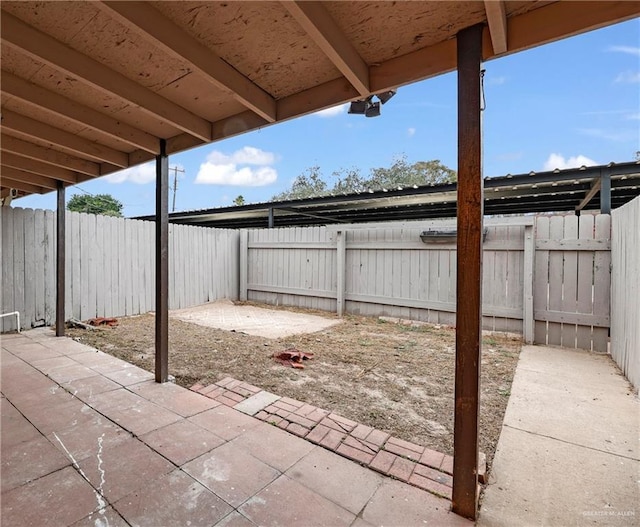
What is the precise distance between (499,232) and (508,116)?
1128 inches

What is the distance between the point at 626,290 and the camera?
296 cm

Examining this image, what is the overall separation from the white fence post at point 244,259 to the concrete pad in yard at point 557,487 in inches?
259

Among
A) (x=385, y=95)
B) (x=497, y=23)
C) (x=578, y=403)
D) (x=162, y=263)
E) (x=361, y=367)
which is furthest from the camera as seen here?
(x=361, y=367)

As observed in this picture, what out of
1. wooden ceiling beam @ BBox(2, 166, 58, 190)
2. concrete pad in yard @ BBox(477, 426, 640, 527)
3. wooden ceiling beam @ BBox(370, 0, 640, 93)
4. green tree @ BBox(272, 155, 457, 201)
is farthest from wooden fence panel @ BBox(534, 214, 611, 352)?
green tree @ BBox(272, 155, 457, 201)

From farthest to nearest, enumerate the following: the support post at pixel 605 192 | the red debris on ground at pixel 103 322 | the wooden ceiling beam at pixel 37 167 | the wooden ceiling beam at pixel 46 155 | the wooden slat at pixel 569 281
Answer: the red debris on ground at pixel 103 322
the support post at pixel 605 192
the wooden slat at pixel 569 281
the wooden ceiling beam at pixel 37 167
the wooden ceiling beam at pixel 46 155

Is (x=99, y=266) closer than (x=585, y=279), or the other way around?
(x=585, y=279)

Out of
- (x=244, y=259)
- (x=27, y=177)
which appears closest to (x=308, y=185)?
(x=244, y=259)

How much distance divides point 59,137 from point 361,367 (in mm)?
3298

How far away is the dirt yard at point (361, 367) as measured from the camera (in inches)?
88.8

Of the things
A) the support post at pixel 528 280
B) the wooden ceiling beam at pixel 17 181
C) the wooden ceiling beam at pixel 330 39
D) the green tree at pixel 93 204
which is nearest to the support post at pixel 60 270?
the wooden ceiling beam at pixel 17 181

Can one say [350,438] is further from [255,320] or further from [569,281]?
[255,320]

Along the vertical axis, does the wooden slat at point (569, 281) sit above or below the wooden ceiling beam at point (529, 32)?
below

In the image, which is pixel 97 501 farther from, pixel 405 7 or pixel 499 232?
pixel 499 232

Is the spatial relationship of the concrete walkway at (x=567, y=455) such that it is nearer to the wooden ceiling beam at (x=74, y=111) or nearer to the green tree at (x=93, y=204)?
the wooden ceiling beam at (x=74, y=111)
